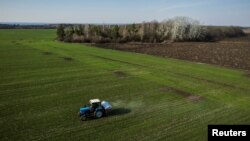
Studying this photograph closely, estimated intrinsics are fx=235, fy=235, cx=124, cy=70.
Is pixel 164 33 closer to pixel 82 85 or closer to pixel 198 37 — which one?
pixel 198 37

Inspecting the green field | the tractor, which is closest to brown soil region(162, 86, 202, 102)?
the green field

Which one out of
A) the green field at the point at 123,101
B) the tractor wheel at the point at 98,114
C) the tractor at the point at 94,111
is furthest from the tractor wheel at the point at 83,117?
the tractor wheel at the point at 98,114

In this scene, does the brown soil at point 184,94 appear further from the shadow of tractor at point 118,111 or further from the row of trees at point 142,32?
the row of trees at point 142,32

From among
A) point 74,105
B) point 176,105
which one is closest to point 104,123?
point 74,105

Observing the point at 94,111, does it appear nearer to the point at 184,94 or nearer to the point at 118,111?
the point at 118,111

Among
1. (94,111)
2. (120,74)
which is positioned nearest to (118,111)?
(94,111)

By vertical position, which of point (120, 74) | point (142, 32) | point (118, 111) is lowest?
point (118, 111)

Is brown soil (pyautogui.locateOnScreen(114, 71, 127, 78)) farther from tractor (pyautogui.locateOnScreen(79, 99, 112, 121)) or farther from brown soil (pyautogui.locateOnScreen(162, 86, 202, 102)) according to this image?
tractor (pyautogui.locateOnScreen(79, 99, 112, 121))
